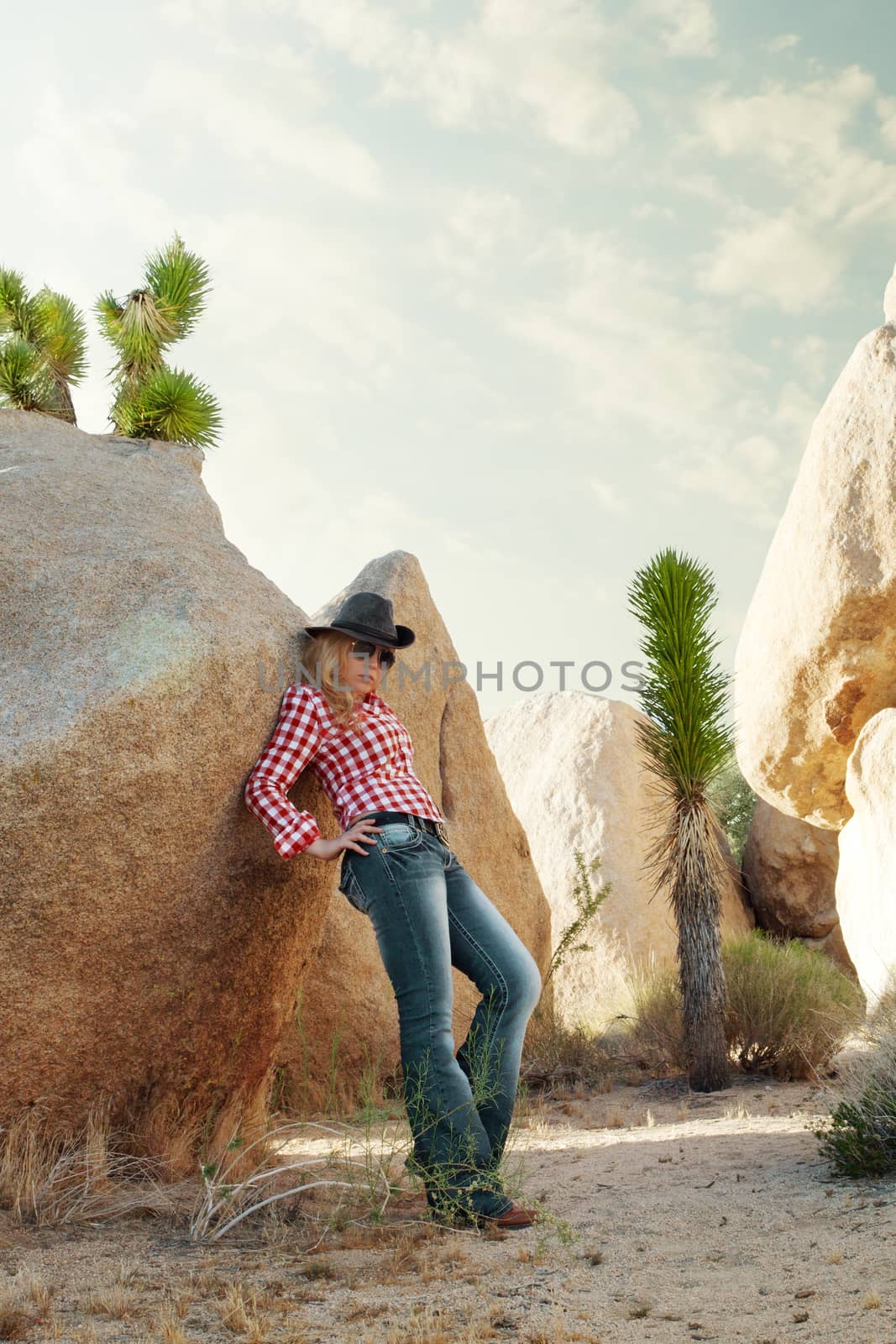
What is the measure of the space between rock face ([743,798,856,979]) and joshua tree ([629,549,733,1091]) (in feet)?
14.1

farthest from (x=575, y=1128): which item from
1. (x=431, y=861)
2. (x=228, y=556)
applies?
(x=228, y=556)

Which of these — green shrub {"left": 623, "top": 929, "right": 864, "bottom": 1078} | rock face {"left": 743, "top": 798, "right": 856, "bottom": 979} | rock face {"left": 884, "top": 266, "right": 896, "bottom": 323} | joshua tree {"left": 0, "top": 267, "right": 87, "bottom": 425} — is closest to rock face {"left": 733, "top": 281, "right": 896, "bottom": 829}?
rock face {"left": 884, "top": 266, "right": 896, "bottom": 323}

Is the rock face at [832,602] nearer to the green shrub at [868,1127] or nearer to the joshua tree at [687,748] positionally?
the joshua tree at [687,748]

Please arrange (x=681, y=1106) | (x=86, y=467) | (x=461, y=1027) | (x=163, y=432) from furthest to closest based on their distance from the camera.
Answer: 1. (x=163, y=432)
2. (x=461, y=1027)
3. (x=681, y=1106)
4. (x=86, y=467)

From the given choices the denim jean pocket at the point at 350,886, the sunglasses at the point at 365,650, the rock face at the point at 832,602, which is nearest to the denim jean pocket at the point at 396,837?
the denim jean pocket at the point at 350,886

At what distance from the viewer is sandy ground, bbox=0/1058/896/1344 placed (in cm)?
273

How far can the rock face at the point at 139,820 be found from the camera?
3.71m

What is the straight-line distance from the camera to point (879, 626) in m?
7.83

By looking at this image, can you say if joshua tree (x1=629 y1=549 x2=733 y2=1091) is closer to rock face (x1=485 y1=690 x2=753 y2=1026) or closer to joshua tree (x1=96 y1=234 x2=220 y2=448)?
rock face (x1=485 y1=690 x2=753 y2=1026)

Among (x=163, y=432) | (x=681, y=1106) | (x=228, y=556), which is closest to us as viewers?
(x=228, y=556)

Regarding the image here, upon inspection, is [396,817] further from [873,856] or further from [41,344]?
[41,344]

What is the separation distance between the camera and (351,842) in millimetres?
3885

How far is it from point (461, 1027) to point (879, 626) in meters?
4.11

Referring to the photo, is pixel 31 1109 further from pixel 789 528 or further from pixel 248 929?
pixel 789 528
